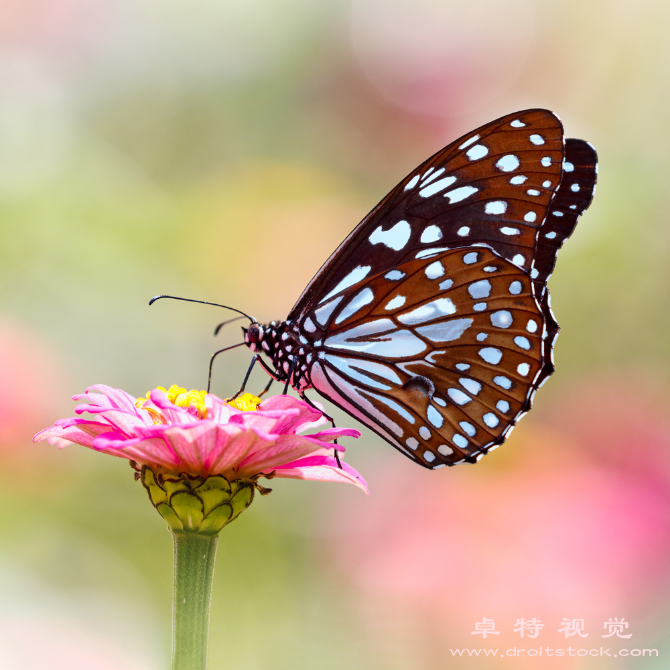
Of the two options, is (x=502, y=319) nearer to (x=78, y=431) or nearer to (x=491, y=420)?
(x=491, y=420)

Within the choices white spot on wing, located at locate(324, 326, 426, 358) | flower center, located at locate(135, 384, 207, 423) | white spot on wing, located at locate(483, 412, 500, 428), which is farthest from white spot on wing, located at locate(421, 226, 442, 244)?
flower center, located at locate(135, 384, 207, 423)

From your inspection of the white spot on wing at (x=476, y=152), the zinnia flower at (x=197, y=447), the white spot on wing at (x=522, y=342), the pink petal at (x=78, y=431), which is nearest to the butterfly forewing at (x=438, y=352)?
the white spot on wing at (x=522, y=342)

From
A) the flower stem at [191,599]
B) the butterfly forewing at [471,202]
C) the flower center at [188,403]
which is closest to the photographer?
the flower stem at [191,599]

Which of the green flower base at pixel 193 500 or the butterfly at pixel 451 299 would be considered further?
the butterfly at pixel 451 299

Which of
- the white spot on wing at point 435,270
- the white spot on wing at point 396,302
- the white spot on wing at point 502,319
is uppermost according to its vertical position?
the white spot on wing at point 435,270

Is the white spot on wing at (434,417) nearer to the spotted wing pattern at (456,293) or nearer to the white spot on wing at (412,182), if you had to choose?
the spotted wing pattern at (456,293)

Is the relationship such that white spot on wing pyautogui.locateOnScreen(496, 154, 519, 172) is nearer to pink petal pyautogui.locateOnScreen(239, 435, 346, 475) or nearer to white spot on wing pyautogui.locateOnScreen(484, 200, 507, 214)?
white spot on wing pyautogui.locateOnScreen(484, 200, 507, 214)

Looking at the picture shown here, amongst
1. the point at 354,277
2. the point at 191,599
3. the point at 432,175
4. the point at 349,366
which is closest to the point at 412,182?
the point at 432,175
